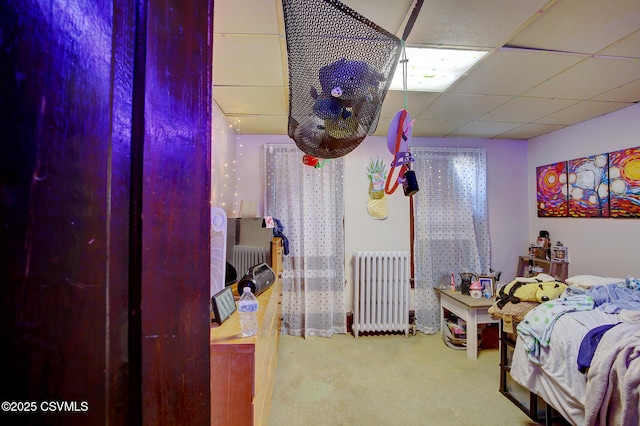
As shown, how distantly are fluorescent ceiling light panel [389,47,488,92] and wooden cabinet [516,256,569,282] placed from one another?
250 cm

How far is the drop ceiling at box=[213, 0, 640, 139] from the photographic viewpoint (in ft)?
4.22

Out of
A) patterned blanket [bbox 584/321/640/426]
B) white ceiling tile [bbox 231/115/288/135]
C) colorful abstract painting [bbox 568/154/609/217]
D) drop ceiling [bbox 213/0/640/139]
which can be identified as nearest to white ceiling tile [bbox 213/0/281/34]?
drop ceiling [bbox 213/0/640/139]

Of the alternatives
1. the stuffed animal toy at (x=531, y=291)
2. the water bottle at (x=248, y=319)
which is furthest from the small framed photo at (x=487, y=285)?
the water bottle at (x=248, y=319)

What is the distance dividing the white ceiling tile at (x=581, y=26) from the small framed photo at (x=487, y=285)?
7.41ft

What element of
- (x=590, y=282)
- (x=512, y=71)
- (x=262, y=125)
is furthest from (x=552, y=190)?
(x=262, y=125)

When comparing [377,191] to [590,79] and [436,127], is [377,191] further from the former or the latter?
[590,79]

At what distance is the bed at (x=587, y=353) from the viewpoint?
1.28 meters

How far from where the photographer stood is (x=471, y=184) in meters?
3.40

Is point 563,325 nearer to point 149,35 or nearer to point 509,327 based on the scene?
point 509,327

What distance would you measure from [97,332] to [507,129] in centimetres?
391

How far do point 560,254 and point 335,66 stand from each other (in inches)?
145

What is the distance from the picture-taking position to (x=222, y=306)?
1.34m

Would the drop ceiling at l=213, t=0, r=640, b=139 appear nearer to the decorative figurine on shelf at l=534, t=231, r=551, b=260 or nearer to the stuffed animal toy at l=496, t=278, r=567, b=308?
the decorative figurine on shelf at l=534, t=231, r=551, b=260

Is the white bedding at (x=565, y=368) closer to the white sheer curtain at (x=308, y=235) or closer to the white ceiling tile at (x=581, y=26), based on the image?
the white ceiling tile at (x=581, y=26)
